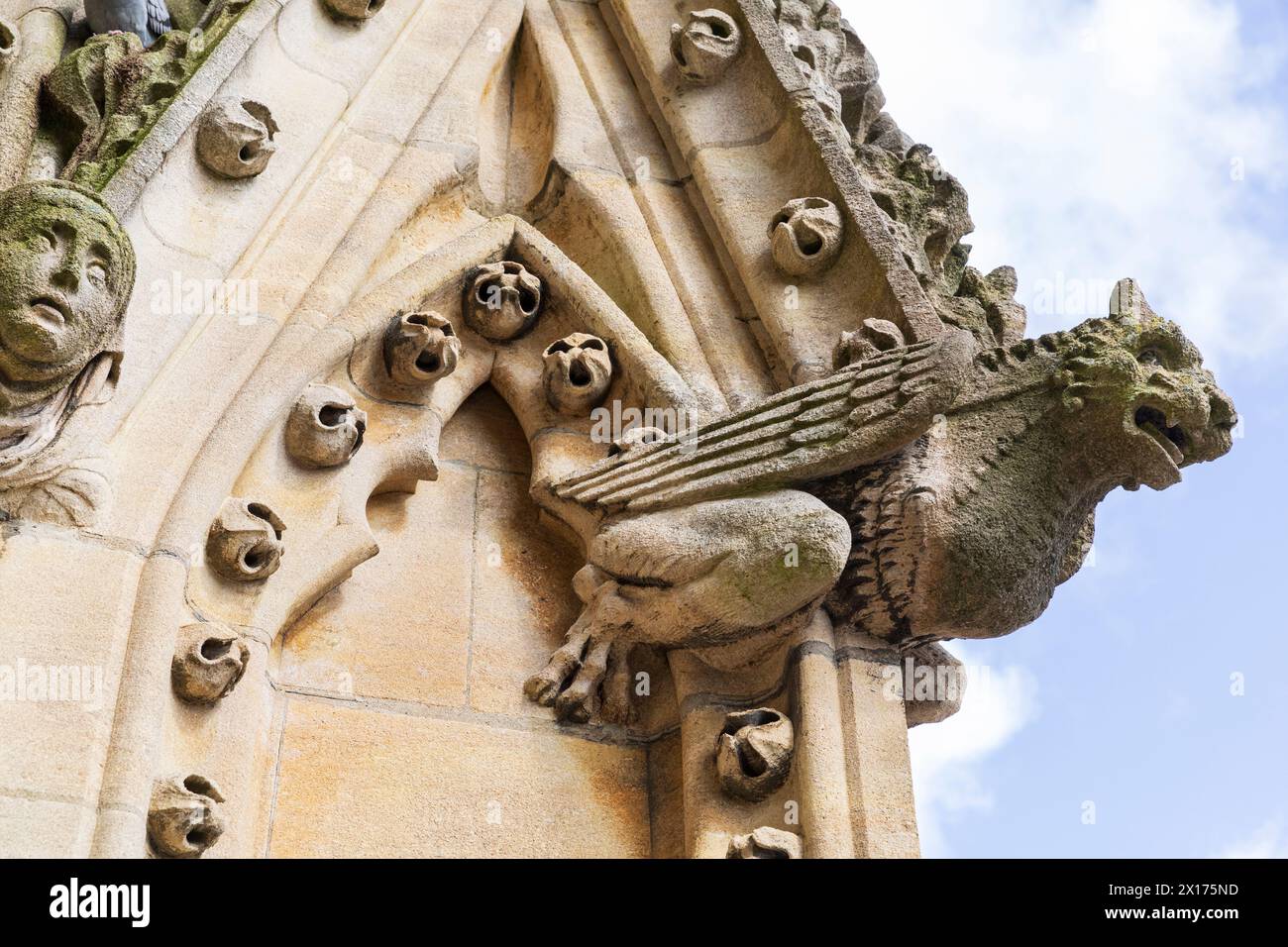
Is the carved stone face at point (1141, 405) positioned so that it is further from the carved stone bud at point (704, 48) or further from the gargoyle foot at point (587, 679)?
the carved stone bud at point (704, 48)

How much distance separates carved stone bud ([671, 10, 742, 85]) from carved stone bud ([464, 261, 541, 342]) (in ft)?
2.81

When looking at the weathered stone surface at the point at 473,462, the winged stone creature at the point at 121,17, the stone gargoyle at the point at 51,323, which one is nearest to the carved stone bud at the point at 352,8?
the weathered stone surface at the point at 473,462

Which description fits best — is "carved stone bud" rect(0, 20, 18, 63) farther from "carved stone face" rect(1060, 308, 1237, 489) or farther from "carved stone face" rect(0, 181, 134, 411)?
"carved stone face" rect(1060, 308, 1237, 489)

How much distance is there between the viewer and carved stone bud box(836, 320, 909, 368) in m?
4.28

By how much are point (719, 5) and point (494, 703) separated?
7.11ft

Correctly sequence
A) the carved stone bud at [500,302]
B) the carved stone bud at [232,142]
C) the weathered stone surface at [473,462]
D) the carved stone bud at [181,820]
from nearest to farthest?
the carved stone bud at [181,820], the weathered stone surface at [473,462], the carved stone bud at [232,142], the carved stone bud at [500,302]

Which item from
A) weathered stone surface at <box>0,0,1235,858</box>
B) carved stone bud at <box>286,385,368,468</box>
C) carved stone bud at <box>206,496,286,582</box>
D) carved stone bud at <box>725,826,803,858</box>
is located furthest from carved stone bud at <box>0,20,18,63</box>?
carved stone bud at <box>725,826,803,858</box>

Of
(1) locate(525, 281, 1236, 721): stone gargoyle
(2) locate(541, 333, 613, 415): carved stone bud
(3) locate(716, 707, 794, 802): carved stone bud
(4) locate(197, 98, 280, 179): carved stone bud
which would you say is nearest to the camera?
(3) locate(716, 707, 794, 802): carved stone bud

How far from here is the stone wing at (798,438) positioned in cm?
410

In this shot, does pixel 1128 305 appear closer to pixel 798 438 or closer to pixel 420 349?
pixel 798 438

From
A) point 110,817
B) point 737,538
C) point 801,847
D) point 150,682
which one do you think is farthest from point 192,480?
point 801,847

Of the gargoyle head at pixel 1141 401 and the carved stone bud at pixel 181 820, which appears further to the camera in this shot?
the gargoyle head at pixel 1141 401

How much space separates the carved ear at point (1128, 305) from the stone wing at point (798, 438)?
0.37 metres

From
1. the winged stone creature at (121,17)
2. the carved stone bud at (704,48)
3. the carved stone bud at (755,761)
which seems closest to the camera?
the carved stone bud at (755,761)
